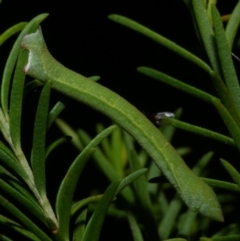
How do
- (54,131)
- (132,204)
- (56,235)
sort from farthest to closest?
(54,131)
(132,204)
(56,235)

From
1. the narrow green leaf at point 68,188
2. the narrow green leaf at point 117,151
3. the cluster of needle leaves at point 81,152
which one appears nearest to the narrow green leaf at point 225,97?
the cluster of needle leaves at point 81,152

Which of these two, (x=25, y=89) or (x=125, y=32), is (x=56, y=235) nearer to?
(x=25, y=89)

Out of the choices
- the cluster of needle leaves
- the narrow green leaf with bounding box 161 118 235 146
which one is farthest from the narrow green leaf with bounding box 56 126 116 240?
the narrow green leaf with bounding box 161 118 235 146

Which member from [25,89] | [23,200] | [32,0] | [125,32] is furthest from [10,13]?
[23,200]

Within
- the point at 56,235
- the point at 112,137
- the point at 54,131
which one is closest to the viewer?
the point at 56,235

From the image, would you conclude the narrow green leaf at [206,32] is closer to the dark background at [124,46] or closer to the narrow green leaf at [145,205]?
the narrow green leaf at [145,205]

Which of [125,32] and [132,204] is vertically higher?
[125,32]

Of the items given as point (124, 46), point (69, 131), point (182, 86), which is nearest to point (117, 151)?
point (69, 131)
